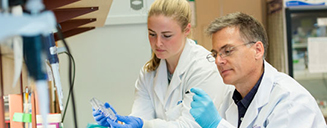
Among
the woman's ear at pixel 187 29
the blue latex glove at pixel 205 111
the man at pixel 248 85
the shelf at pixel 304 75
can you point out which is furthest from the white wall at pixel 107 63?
the shelf at pixel 304 75

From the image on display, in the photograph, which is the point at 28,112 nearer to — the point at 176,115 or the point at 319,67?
the point at 176,115

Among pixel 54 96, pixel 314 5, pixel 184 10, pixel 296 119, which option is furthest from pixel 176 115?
pixel 314 5

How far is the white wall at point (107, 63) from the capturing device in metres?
2.30

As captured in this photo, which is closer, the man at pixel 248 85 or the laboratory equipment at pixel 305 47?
the man at pixel 248 85

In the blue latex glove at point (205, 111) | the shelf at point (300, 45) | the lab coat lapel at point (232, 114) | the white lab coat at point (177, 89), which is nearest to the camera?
Result: the blue latex glove at point (205, 111)

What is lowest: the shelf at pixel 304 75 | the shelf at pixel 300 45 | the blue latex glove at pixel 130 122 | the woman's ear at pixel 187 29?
the blue latex glove at pixel 130 122

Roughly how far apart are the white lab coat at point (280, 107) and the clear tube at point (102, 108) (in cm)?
49

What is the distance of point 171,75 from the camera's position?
201 centimetres

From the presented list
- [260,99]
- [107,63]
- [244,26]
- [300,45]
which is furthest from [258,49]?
[300,45]

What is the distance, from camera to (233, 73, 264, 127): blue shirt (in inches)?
58.7

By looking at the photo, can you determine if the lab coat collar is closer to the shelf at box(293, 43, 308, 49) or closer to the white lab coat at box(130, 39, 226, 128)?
the white lab coat at box(130, 39, 226, 128)

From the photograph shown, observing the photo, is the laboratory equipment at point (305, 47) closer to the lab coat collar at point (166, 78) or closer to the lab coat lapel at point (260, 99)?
the lab coat collar at point (166, 78)

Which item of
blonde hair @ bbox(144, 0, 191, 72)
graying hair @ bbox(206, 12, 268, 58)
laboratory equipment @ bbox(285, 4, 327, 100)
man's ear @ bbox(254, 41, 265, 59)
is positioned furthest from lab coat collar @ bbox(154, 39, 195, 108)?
laboratory equipment @ bbox(285, 4, 327, 100)

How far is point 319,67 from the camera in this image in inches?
153
